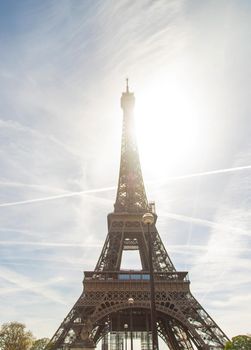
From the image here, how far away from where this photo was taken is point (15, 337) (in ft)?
186

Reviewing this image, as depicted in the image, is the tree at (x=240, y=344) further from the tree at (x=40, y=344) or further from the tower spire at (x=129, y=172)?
the tree at (x=40, y=344)

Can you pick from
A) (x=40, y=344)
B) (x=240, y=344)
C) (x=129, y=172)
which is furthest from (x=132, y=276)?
(x=129, y=172)

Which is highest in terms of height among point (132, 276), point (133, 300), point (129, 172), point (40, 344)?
point (129, 172)

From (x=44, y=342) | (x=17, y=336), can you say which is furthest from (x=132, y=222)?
(x=17, y=336)

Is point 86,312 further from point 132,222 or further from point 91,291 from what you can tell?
point 132,222

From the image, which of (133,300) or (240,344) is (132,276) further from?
(240,344)

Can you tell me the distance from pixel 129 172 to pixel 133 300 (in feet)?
119

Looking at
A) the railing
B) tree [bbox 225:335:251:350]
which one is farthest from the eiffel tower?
tree [bbox 225:335:251:350]

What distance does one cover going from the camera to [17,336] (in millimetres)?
56906

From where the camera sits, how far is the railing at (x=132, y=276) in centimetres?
4759

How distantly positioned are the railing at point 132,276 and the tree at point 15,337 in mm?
21620

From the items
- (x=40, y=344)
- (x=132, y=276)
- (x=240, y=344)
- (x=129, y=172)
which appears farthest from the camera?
(x=129, y=172)

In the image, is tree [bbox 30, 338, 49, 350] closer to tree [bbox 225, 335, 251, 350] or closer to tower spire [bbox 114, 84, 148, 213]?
tower spire [bbox 114, 84, 148, 213]

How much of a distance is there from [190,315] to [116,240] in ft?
59.4
